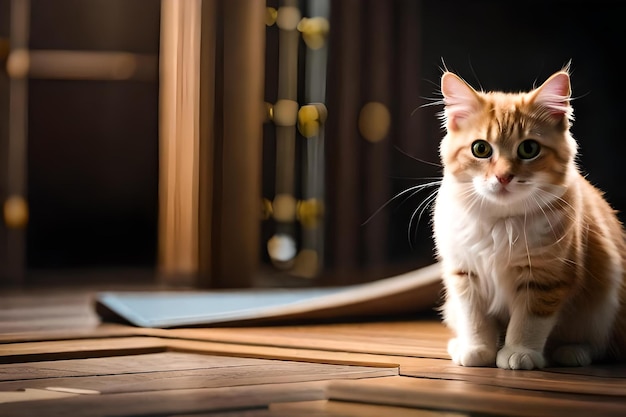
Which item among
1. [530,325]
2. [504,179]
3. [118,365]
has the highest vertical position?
[504,179]

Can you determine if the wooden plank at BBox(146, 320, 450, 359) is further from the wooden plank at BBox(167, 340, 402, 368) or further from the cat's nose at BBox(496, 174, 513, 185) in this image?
the cat's nose at BBox(496, 174, 513, 185)

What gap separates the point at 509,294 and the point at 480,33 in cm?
241

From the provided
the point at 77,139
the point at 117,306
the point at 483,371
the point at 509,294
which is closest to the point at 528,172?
the point at 509,294

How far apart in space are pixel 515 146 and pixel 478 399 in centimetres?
44

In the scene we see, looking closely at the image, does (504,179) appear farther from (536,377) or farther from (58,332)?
(58,332)

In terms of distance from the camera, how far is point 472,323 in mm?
1519

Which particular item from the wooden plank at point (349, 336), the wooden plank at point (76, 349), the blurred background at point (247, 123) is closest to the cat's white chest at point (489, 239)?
the wooden plank at point (349, 336)

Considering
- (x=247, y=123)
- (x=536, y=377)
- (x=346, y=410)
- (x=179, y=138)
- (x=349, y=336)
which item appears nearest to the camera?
(x=346, y=410)

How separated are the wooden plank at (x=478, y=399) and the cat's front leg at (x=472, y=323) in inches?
7.0

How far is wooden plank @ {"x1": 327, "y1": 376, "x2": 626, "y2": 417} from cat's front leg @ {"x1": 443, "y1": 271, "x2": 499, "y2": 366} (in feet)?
0.58

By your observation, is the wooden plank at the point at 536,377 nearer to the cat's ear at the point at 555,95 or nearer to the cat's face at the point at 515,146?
the cat's face at the point at 515,146

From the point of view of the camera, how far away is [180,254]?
3.34m

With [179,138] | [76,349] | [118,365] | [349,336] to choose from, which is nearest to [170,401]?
[118,365]

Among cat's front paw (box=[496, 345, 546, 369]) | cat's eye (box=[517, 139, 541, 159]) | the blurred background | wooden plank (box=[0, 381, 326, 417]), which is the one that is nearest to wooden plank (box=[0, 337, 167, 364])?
wooden plank (box=[0, 381, 326, 417])
